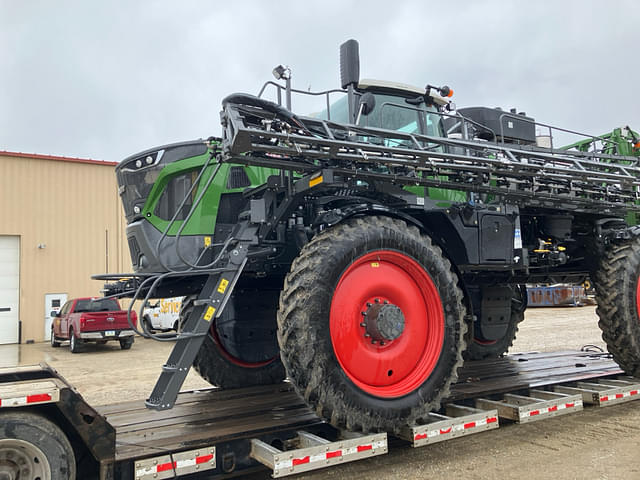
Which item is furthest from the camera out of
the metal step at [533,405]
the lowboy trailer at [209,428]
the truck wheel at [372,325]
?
the metal step at [533,405]

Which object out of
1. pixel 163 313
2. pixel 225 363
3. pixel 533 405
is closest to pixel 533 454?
pixel 533 405

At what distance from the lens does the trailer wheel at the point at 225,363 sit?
5.83 meters

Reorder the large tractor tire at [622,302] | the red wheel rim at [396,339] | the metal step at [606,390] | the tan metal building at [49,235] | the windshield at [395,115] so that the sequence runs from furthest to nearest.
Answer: the tan metal building at [49,235] → the large tractor tire at [622,302] → the metal step at [606,390] → the windshield at [395,115] → the red wheel rim at [396,339]

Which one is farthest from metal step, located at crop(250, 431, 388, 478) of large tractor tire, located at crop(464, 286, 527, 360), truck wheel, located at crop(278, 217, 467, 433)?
large tractor tire, located at crop(464, 286, 527, 360)

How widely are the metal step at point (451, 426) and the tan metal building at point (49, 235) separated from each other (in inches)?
670

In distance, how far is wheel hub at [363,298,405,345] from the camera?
4270 millimetres

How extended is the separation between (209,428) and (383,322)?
1555 millimetres

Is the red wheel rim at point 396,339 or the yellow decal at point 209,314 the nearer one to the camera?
the yellow decal at point 209,314

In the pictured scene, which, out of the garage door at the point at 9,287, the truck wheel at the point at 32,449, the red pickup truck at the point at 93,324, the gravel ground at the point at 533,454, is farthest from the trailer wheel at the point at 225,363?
the garage door at the point at 9,287

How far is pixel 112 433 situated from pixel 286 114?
98.5 inches

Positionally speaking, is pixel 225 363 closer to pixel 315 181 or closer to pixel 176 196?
pixel 176 196

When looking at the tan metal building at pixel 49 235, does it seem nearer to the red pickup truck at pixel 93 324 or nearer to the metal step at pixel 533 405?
the red pickup truck at pixel 93 324

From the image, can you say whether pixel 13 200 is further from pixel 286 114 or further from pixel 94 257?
pixel 286 114

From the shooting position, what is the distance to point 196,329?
3.96 meters
